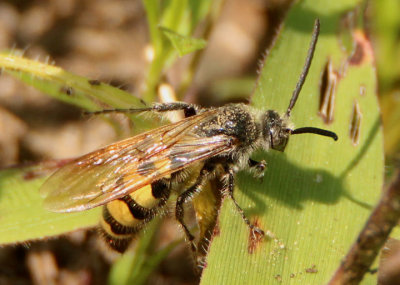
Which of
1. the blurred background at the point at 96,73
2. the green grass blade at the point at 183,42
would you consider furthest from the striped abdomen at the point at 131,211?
the blurred background at the point at 96,73

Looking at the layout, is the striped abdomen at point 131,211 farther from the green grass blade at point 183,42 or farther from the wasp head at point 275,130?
the green grass blade at point 183,42

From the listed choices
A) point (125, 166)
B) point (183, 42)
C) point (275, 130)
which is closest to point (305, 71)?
point (275, 130)

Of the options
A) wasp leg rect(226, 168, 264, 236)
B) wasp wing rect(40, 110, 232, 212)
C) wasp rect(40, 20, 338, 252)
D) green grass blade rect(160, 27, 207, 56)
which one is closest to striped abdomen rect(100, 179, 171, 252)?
wasp rect(40, 20, 338, 252)

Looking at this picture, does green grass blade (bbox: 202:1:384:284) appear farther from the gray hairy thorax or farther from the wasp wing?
the wasp wing

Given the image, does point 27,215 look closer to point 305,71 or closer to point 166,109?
point 166,109

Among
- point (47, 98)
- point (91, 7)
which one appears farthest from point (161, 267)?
point (91, 7)

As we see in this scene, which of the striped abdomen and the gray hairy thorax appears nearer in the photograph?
the striped abdomen

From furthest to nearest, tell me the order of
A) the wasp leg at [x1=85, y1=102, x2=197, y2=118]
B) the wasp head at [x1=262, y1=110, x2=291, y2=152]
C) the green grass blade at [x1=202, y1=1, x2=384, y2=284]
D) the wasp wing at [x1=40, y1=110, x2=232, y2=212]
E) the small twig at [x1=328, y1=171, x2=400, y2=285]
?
1. the wasp leg at [x1=85, y1=102, x2=197, y2=118]
2. the wasp head at [x1=262, y1=110, x2=291, y2=152]
3. the wasp wing at [x1=40, y1=110, x2=232, y2=212]
4. the green grass blade at [x1=202, y1=1, x2=384, y2=284]
5. the small twig at [x1=328, y1=171, x2=400, y2=285]

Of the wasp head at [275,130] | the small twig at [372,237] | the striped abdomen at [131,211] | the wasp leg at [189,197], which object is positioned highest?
the wasp head at [275,130]
